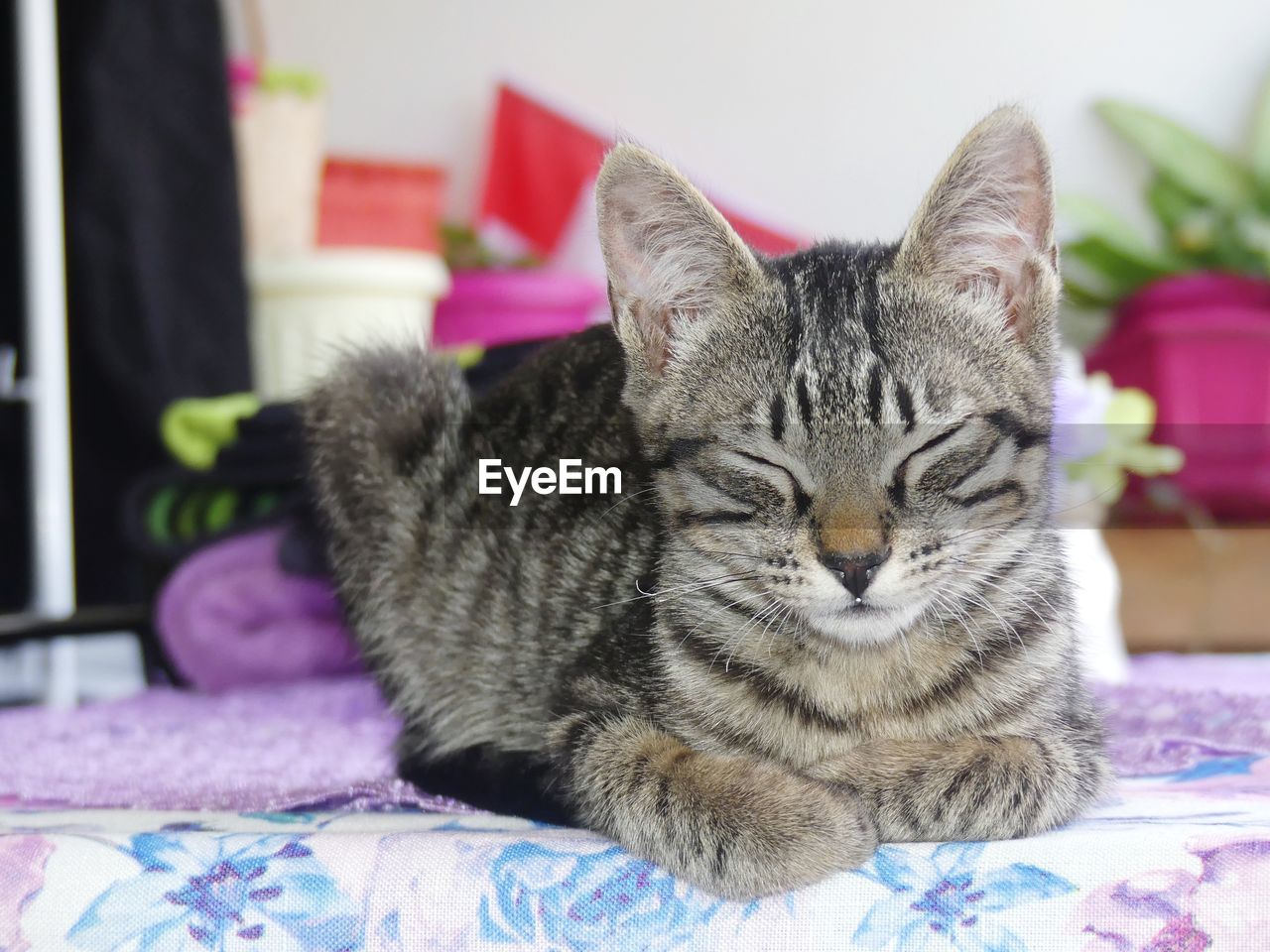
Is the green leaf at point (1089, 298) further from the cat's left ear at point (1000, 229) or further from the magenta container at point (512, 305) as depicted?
the cat's left ear at point (1000, 229)

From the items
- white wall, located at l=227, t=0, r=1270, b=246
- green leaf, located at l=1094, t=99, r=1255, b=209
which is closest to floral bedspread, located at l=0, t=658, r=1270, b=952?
white wall, located at l=227, t=0, r=1270, b=246

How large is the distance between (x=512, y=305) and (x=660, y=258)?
1.30m

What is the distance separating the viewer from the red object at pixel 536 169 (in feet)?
7.30

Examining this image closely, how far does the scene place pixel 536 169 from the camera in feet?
7.40

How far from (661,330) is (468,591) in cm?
31

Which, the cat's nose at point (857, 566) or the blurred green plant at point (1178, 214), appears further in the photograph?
the blurred green plant at point (1178, 214)

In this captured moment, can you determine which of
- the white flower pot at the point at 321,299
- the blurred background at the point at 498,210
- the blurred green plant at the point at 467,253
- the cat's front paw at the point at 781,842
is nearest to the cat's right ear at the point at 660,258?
the cat's front paw at the point at 781,842

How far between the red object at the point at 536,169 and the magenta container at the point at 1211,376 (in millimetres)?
995

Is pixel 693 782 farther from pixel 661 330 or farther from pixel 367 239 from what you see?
pixel 367 239

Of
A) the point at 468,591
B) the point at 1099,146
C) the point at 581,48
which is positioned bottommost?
the point at 468,591

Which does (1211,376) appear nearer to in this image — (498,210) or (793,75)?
(793,75)

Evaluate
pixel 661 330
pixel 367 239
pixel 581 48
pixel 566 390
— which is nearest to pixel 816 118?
pixel 581 48

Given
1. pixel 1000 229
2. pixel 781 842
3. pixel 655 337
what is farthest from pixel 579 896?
pixel 1000 229

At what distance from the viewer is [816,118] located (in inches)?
82.9
